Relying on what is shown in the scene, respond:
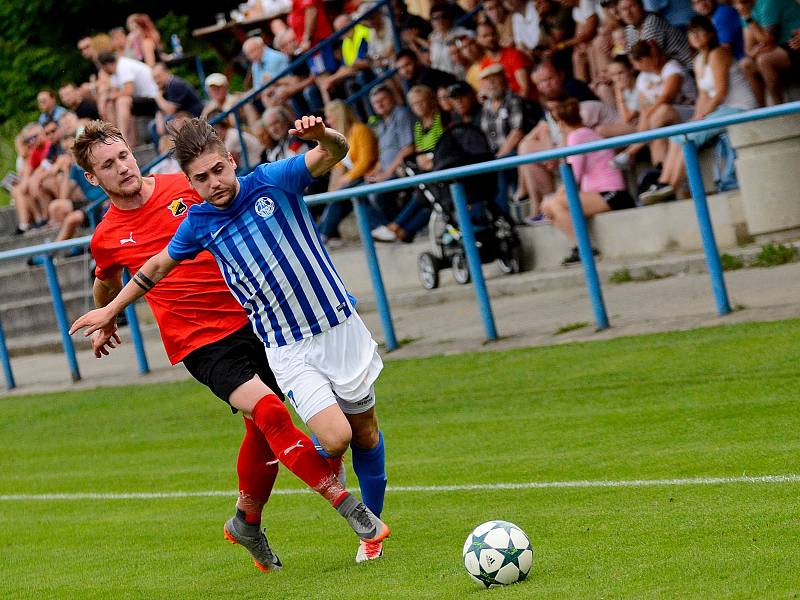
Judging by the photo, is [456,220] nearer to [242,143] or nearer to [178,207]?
[242,143]

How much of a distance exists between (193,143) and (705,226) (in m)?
5.61

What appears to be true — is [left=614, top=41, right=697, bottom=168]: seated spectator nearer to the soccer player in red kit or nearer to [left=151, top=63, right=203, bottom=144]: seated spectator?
the soccer player in red kit

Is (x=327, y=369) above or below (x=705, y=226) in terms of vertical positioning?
above

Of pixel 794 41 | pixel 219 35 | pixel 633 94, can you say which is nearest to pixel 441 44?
pixel 633 94

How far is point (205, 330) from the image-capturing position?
274 inches

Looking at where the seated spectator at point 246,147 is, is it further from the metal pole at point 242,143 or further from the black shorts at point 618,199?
the black shorts at point 618,199

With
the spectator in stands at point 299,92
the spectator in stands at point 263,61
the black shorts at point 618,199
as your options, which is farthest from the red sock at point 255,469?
the spectator in stands at point 263,61

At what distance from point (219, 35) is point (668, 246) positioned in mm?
14317

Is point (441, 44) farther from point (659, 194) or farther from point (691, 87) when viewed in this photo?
point (659, 194)

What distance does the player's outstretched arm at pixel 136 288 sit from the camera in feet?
21.1

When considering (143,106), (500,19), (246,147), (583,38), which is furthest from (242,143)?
(583,38)

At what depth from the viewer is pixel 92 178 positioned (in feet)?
23.5

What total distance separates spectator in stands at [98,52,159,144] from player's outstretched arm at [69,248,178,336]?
1486 cm

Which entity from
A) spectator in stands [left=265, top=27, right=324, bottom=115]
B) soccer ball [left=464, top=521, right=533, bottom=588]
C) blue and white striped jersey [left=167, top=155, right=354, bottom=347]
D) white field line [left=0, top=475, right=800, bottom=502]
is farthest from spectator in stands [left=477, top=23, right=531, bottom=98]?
soccer ball [left=464, top=521, right=533, bottom=588]
